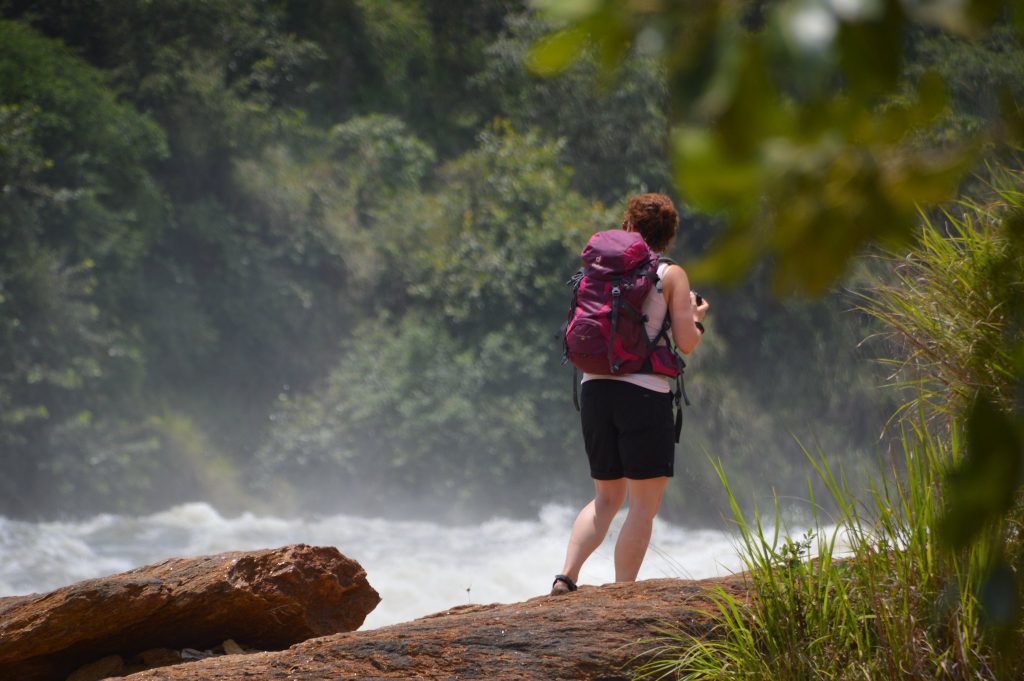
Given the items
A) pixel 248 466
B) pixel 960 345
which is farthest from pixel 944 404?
pixel 248 466

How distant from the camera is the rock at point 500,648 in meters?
2.83

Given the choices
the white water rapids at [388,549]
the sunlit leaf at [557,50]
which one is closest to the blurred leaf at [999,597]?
the sunlit leaf at [557,50]

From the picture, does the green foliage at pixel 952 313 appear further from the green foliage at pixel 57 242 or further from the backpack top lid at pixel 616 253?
the green foliage at pixel 57 242

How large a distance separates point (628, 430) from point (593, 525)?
0.33 metres

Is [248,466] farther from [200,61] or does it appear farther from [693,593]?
[693,593]

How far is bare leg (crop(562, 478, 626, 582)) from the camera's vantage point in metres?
3.54

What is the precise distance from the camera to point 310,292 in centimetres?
1816

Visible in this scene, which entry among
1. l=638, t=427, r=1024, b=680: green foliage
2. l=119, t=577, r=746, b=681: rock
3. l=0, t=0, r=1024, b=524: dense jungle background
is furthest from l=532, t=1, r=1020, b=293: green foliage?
l=0, t=0, r=1024, b=524: dense jungle background

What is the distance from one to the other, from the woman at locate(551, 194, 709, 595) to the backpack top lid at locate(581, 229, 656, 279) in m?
0.09

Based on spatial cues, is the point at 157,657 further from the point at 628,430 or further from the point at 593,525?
the point at 628,430

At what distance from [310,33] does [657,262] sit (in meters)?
17.5

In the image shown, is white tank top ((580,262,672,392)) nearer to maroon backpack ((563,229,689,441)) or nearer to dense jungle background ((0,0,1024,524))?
maroon backpack ((563,229,689,441))

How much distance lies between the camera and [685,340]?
3.47 metres

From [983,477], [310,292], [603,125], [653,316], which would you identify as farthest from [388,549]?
[983,477]
